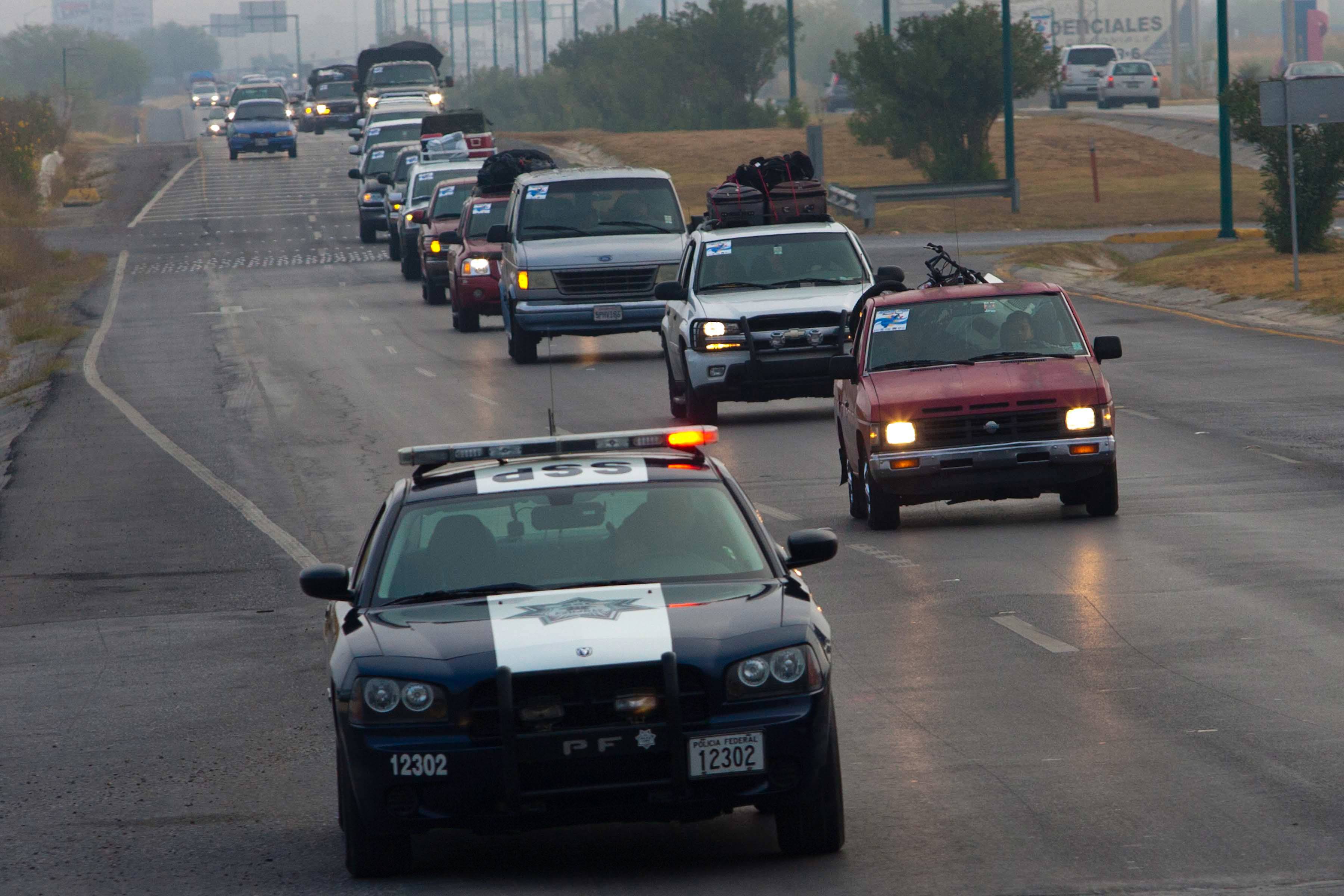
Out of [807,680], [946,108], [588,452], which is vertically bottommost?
[807,680]

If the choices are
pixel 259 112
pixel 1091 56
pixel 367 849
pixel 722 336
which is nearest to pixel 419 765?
pixel 367 849

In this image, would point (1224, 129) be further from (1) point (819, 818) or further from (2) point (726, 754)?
(2) point (726, 754)

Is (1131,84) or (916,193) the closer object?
(916,193)

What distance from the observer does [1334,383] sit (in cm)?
2403

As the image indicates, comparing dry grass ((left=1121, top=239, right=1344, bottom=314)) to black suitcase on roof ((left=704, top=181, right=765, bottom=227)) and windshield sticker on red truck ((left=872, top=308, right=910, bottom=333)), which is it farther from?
windshield sticker on red truck ((left=872, top=308, right=910, bottom=333))

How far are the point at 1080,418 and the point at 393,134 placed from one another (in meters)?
43.8

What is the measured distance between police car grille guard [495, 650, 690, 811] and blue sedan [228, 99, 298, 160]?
72.4 metres

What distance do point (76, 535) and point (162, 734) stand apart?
7.81m

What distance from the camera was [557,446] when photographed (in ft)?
26.7

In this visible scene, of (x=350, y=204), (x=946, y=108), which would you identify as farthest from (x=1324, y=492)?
(x=350, y=204)

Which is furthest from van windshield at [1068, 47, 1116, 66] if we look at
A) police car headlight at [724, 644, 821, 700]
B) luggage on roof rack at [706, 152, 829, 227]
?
police car headlight at [724, 644, 821, 700]

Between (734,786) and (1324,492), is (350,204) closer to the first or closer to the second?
(1324,492)

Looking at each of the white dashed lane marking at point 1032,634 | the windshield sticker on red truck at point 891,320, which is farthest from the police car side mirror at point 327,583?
the windshield sticker on red truck at point 891,320

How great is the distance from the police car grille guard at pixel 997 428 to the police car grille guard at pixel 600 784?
8676 mm
